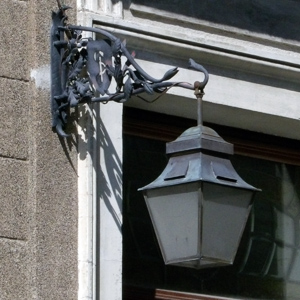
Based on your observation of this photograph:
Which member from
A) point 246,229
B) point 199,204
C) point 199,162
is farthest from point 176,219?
point 246,229

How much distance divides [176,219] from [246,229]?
190cm

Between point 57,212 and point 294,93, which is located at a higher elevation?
point 294,93

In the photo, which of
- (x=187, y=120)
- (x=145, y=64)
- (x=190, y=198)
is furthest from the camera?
(x=187, y=120)

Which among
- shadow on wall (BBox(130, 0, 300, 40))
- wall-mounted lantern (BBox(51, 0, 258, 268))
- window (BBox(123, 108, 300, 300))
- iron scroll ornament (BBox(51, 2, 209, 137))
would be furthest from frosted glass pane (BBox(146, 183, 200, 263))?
shadow on wall (BBox(130, 0, 300, 40))

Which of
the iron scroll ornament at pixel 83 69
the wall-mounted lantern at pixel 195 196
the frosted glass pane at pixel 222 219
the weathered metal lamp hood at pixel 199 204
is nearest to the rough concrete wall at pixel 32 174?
the iron scroll ornament at pixel 83 69

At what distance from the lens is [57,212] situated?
717cm

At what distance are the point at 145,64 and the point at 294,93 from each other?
959 millimetres

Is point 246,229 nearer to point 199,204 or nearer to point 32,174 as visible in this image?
point 32,174

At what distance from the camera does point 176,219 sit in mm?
6578

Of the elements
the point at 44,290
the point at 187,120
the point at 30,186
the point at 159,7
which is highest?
the point at 159,7

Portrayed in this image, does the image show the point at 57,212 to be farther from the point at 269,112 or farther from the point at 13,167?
the point at 269,112

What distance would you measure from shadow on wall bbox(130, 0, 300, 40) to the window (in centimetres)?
58

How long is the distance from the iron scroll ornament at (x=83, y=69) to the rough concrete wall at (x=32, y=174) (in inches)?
2.3

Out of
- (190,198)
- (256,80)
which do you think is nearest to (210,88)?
(256,80)
